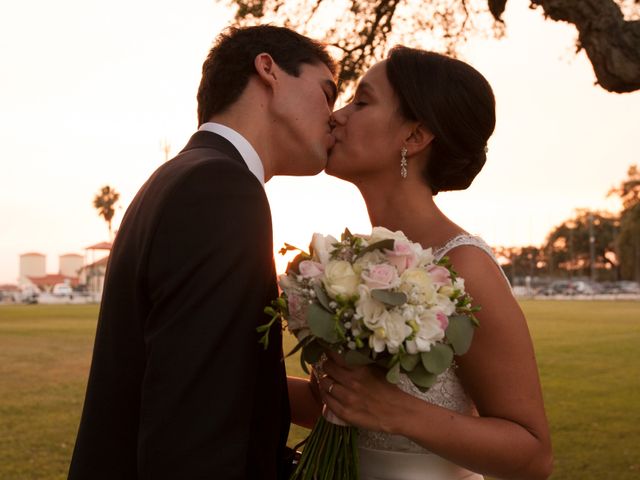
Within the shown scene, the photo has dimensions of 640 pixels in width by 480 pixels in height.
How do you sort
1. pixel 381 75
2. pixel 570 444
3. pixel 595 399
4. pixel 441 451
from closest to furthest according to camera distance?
1. pixel 441 451
2. pixel 381 75
3. pixel 570 444
4. pixel 595 399

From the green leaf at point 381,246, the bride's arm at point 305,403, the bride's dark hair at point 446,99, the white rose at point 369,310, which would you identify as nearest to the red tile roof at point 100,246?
the bride's arm at point 305,403

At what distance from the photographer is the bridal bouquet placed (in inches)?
109

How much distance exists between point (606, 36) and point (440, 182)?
17.2 ft

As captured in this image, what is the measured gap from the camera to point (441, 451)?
3150 mm

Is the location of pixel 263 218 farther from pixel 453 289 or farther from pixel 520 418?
pixel 520 418

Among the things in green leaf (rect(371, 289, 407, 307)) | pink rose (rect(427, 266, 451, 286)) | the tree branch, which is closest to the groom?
green leaf (rect(371, 289, 407, 307))

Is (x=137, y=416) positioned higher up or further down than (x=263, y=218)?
further down

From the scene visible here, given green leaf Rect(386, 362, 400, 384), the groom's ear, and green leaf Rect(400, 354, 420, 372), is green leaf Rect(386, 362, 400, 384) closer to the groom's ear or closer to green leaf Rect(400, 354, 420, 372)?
green leaf Rect(400, 354, 420, 372)

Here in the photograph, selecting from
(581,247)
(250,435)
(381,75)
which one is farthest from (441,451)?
(581,247)

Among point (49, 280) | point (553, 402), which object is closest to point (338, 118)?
point (553, 402)

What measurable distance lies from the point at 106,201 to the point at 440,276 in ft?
333

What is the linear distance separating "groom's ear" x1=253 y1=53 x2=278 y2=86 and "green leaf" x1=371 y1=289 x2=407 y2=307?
111cm

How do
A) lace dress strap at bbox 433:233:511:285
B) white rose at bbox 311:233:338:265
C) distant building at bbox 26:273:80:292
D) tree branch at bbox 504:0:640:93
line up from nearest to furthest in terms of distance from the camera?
white rose at bbox 311:233:338:265 → lace dress strap at bbox 433:233:511:285 → tree branch at bbox 504:0:640:93 → distant building at bbox 26:273:80:292

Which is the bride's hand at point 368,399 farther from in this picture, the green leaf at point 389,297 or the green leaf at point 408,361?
the green leaf at point 389,297
